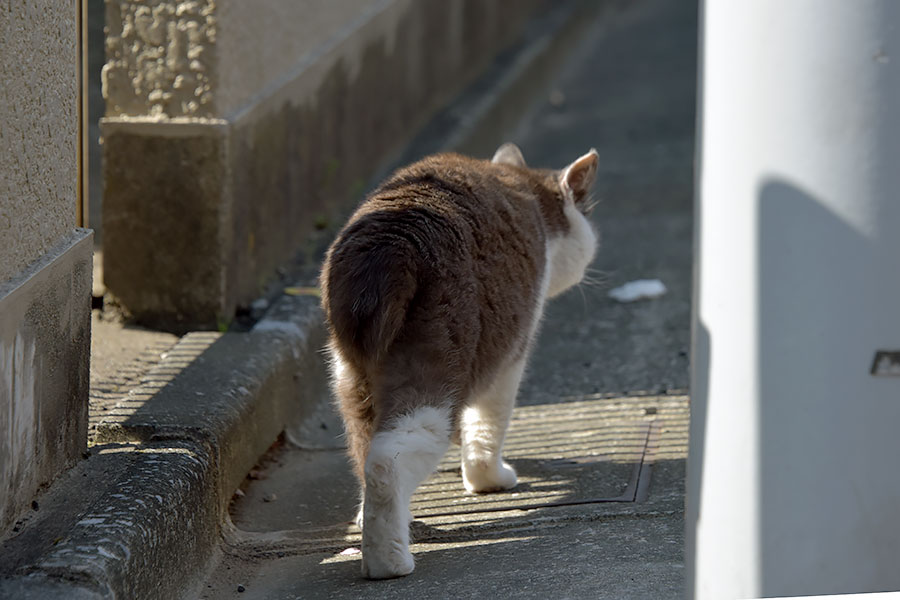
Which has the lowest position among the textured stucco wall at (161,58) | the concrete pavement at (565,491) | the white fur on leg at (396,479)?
the concrete pavement at (565,491)

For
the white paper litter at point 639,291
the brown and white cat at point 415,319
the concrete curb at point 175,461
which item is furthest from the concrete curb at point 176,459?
the white paper litter at point 639,291

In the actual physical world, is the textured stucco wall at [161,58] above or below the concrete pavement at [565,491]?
above

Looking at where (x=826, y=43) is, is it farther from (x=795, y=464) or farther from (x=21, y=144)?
(x=21, y=144)

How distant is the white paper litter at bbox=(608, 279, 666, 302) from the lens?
5754 millimetres

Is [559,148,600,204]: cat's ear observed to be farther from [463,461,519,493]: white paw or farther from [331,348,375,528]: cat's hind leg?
[331,348,375,528]: cat's hind leg

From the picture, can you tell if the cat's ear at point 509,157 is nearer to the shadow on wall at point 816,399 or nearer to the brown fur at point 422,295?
the brown fur at point 422,295

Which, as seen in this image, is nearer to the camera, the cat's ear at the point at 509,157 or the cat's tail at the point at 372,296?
the cat's tail at the point at 372,296

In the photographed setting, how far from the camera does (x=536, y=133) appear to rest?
9.29m

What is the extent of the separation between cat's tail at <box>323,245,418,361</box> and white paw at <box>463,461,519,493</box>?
0.88 m

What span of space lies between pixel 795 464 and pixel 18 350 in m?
1.77

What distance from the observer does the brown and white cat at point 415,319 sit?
112 inches

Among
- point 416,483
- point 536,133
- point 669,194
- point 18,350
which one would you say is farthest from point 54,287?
point 536,133

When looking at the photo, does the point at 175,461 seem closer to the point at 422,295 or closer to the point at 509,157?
the point at 422,295

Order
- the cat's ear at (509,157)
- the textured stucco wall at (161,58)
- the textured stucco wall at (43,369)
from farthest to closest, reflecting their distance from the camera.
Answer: the textured stucco wall at (161,58), the cat's ear at (509,157), the textured stucco wall at (43,369)
